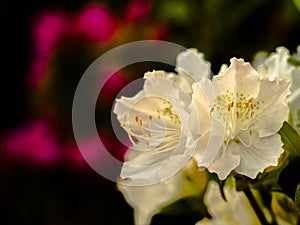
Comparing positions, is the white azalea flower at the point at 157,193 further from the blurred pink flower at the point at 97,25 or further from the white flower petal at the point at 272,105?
the blurred pink flower at the point at 97,25

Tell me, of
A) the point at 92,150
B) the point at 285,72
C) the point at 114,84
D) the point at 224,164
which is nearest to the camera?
the point at 224,164

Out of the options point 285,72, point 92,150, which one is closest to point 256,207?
point 285,72

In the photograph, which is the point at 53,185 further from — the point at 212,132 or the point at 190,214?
the point at 212,132

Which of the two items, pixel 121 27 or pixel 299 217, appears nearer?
pixel 299 217

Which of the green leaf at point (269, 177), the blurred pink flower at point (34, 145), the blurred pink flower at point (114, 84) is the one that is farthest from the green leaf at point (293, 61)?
the blurred pink flower at point (34, 145)

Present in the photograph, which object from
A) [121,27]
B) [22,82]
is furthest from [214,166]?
[22,82]

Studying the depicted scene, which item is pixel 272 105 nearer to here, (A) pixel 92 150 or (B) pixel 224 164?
(B) pixel 224 164

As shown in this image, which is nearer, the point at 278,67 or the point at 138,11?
the point at 278,67

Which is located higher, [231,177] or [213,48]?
[213,48]
